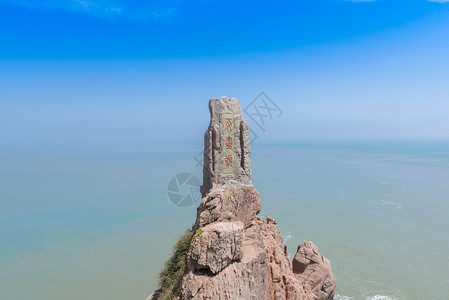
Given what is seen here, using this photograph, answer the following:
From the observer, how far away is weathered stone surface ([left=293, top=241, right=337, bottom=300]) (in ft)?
41.5

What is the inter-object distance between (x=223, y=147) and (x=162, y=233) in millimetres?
21198

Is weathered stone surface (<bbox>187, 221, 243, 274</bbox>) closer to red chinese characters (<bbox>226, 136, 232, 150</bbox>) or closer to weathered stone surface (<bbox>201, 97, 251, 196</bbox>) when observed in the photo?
weathered stone surface (<bbox>201, 97, 251, 196</bbox>)

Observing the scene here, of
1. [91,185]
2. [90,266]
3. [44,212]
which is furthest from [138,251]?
[91,185]

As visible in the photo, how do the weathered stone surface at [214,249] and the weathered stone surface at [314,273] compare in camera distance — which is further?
the weathered stone surface at [314,273]

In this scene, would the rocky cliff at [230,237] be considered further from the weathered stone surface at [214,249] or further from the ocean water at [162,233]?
the ocean water at [162,233]

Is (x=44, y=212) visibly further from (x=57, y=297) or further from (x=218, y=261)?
(x=218, y=261)

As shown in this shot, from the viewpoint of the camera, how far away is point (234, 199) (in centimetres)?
961

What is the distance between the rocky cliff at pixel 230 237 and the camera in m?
7.55

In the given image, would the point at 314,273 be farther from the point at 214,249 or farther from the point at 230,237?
the point at 214,249

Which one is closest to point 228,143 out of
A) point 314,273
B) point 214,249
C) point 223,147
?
point 223,147

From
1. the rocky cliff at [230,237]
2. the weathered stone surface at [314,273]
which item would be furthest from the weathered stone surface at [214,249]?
the weathered stone surface at [314,273]

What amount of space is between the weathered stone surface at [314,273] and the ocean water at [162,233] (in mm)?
5666

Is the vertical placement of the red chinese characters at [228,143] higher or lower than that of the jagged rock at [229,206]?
higher

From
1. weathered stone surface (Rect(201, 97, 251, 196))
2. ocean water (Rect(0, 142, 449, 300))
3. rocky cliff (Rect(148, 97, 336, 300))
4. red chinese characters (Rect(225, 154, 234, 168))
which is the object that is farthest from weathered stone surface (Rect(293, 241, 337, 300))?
red chinese characters (Rect(225, 154, 234, 168))
